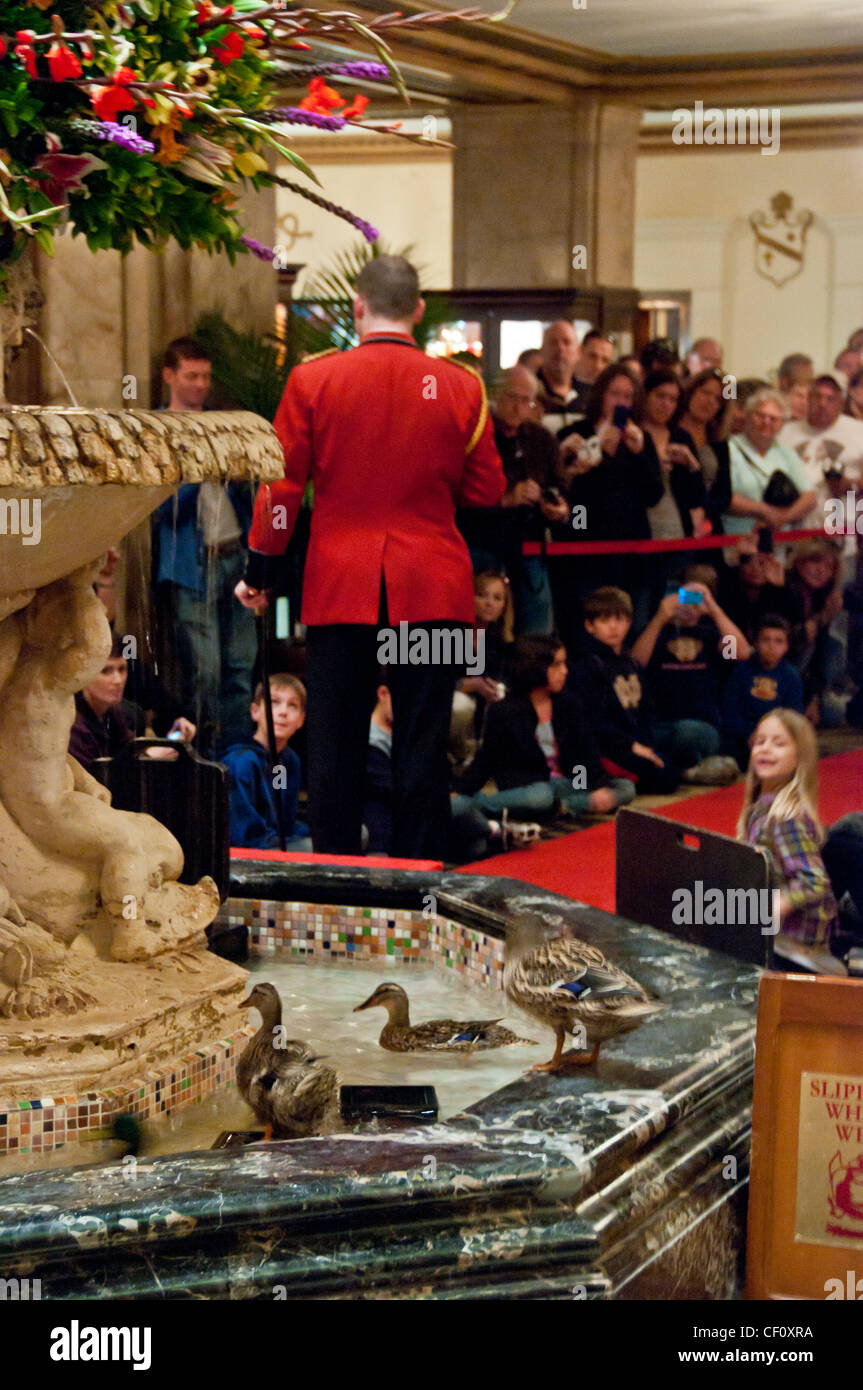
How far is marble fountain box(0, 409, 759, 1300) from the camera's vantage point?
7.08ft

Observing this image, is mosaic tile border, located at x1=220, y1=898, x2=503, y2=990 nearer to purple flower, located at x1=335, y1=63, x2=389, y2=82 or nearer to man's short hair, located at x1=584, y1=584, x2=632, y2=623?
purple flower, located at x1=335, y1=63, x2=389, y2=82

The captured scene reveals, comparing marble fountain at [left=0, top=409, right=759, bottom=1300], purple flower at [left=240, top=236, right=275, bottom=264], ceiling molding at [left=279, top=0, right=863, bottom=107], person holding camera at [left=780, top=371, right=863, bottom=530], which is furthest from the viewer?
ceiling molding at [left=279, top=0, right=863, bottom=107]

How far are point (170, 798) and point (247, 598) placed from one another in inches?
54.8

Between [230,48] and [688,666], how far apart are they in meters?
5.54

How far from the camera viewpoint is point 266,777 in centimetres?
506

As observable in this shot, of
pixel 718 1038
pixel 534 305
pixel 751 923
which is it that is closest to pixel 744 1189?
pixel 718 1038

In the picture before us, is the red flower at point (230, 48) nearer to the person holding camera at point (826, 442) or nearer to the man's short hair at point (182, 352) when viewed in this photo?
the man's short hair at point (182, 352)

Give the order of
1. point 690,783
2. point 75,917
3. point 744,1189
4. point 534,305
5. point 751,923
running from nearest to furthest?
point 744,1189
point 75,917
point 751,923
point 690,783
point 534,305

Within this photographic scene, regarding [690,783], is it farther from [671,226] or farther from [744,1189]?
[671,226]

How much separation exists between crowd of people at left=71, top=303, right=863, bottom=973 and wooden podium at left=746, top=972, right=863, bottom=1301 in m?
2.55

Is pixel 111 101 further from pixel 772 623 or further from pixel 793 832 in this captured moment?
pixel 772 623

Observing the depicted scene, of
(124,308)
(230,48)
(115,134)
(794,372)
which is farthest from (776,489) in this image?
(115,134)

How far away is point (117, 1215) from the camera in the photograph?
2.11 m
